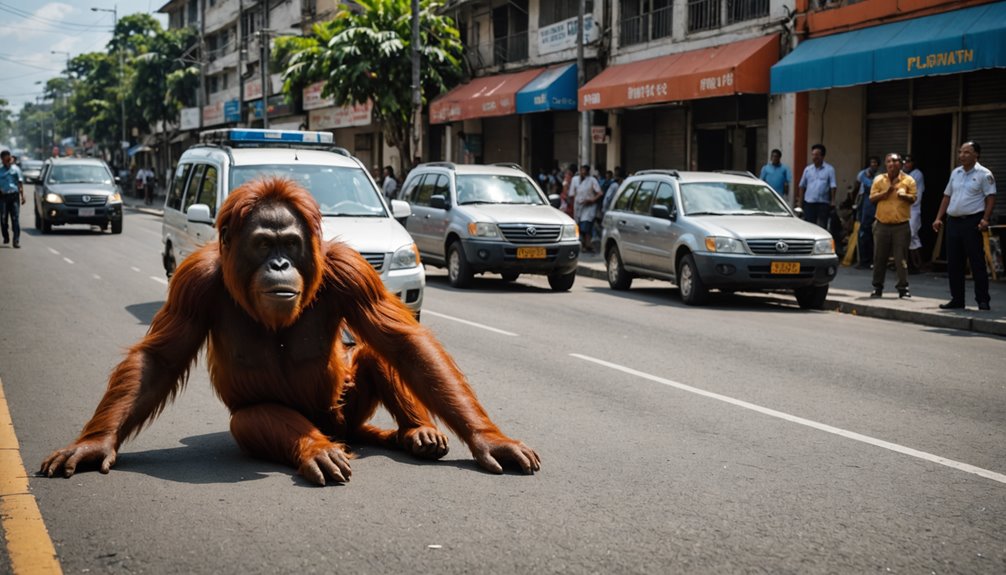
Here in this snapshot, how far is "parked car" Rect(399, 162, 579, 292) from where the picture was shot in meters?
16.6

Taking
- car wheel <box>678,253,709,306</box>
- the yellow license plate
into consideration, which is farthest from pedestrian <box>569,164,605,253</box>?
car wheel <box>678,253,709,306</box>

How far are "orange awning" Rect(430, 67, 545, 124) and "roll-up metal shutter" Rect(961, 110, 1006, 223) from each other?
15122 mm

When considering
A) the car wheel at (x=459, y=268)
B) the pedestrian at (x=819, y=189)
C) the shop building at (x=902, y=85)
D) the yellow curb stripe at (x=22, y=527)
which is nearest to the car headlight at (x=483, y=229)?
the car wheel at (x=459, y=268)

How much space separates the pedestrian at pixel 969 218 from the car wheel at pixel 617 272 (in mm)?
4975

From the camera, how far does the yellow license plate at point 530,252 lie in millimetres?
16578

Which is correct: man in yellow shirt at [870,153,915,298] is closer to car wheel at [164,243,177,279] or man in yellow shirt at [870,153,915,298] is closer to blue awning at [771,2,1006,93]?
blue awning at [771,2,1006,93]

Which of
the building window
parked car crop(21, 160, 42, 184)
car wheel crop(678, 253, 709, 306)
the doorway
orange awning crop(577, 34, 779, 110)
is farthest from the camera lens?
parked car crop(21, 160, 42, 184)

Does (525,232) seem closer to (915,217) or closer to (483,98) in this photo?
(915,217)

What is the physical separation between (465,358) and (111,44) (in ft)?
266

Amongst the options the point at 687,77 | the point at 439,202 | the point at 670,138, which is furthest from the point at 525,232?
the point at 670,138

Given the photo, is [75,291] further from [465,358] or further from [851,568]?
[851,568]

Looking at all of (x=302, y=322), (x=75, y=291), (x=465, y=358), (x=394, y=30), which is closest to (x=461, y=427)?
(x=302, y=322)

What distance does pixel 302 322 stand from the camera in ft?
15.5

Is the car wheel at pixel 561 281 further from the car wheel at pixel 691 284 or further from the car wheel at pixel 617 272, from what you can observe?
the car wheel at pixel 691 284
